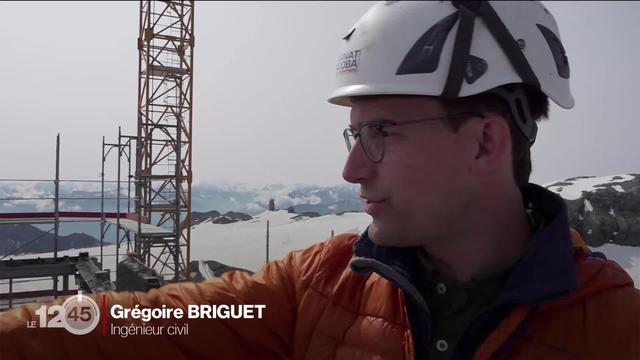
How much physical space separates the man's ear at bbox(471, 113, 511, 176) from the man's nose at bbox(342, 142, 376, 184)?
32cm

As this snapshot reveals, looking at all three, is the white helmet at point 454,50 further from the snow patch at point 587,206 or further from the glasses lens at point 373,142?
the snow patch at point 587,206

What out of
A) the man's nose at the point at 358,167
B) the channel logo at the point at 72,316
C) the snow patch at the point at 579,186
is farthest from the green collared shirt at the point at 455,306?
the snow patch at the point at 579,186

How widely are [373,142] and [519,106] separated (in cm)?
52

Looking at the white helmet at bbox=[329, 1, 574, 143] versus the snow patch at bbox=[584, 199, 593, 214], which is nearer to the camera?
the white helmet at bbox=[329, 1, 574, 143]

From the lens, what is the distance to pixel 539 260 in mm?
1234

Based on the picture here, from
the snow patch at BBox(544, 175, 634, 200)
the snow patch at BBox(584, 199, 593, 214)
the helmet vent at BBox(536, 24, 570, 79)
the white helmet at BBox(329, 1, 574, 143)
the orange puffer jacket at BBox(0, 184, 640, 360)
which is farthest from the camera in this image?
the snow patch at BBox(584, 199, 593, 214)

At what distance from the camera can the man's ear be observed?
4.17ft

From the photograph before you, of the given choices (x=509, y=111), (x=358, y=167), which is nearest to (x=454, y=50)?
(x=509, y=111)

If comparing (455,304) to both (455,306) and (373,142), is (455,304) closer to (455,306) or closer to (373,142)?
(455,306)

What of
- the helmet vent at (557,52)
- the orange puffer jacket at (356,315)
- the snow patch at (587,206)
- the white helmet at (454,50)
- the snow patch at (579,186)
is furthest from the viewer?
the snow patch at (587,206)

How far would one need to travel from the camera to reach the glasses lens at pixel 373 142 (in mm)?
1283

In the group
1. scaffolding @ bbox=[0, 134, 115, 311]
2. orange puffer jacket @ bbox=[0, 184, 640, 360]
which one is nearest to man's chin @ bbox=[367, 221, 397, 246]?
orange puffer jacket @ bbox=[0, 184, 640, 360]

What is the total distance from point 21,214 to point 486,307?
575 cm

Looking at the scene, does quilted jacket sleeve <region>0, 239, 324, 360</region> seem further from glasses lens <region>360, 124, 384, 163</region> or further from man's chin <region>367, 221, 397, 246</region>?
glasses lens <region>360, 124, 384, 163</region>
